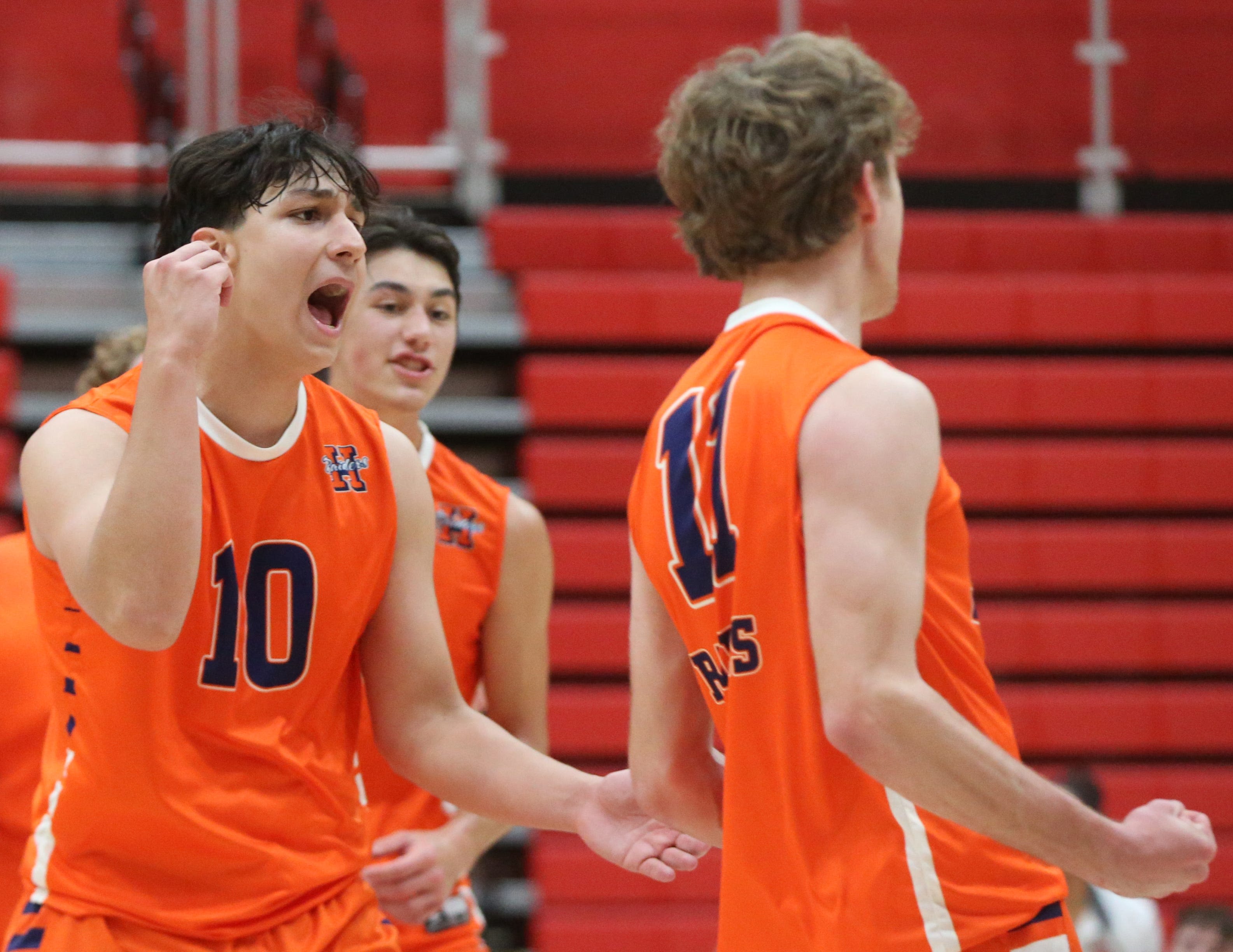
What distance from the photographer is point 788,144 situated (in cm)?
190

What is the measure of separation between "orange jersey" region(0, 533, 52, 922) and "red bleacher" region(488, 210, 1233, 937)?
138 inches

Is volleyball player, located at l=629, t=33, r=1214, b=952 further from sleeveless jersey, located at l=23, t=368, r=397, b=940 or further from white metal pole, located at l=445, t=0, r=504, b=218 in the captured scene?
white metal pole, located at l=445, t=0, r=504, b=218

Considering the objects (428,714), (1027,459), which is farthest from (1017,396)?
(428,714)

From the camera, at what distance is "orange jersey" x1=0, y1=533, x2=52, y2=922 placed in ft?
9.64

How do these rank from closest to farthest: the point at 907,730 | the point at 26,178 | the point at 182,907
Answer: the point at 907,730 → the point at 182,907 → the point at 26,178

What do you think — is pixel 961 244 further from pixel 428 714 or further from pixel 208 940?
pixel 208 940

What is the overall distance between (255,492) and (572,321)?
4.83 m

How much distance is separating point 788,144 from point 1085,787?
4.16m

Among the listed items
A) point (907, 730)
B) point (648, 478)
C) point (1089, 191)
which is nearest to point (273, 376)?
point (648, 478)

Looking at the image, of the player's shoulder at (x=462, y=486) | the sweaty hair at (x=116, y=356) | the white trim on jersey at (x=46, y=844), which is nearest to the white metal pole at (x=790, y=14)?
the player's shoulder at (x=462, y=486)

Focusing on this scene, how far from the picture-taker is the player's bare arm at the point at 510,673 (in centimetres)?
303

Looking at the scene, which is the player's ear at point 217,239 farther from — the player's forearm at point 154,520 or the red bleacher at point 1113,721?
the red bleacher at point 1113,721

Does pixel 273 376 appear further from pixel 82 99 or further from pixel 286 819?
pixel 82 99

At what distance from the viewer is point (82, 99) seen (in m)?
7.47
